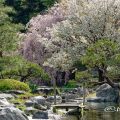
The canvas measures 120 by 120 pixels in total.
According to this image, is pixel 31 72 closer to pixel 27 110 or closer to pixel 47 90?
pixel 47 90

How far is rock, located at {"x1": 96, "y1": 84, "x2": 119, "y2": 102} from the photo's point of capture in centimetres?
4094

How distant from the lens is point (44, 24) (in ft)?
192

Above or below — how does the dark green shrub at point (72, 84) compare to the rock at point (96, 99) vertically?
above

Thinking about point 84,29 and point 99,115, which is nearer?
point 99,115

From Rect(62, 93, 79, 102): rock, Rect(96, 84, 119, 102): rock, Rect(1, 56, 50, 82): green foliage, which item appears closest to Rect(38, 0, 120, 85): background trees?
Rect(96, 84, 119, 102): rock

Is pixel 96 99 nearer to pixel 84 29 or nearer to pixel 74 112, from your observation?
pixel 84 29

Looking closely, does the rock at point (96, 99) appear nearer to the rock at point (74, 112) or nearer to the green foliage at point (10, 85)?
the green foliage at point (10, 85)

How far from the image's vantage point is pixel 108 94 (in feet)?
137

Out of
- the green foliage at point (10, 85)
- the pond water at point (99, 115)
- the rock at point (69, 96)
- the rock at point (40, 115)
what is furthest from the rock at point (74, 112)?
the green foliage at point (10, 85)

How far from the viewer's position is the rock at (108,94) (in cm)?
4094

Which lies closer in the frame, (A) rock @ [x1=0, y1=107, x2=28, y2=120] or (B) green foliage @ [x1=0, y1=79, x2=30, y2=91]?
(A) rock @ [x1=0, y1=107, x2=28, y2=120]

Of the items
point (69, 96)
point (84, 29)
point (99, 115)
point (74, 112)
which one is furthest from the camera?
point (84, 29)

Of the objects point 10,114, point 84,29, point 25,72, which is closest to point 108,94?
point 84,29

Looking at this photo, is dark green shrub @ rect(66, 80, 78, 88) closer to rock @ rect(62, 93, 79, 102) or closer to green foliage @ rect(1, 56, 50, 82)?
green foliage @ rect(1, 56, 50, 82)
